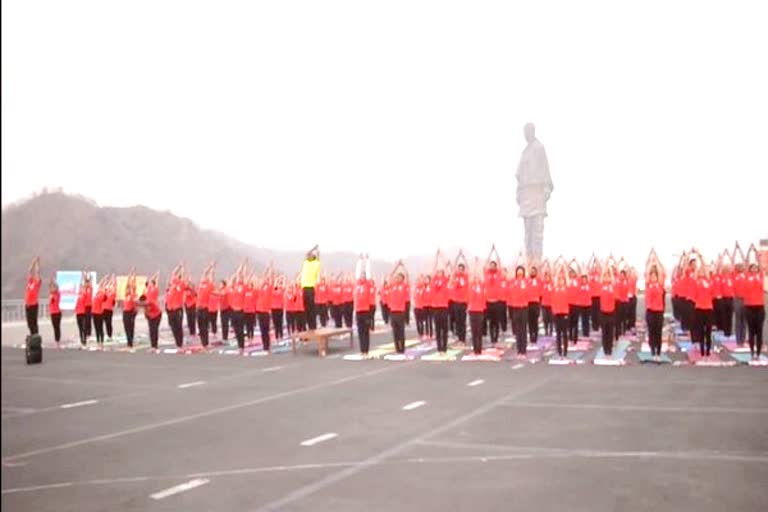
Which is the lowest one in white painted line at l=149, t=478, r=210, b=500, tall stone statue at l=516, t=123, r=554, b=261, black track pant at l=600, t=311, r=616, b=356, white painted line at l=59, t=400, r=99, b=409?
white painted line at l=149, t=478, r=210, b=500

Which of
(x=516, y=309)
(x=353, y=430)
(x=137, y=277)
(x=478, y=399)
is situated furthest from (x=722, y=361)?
(x=137, y=277)

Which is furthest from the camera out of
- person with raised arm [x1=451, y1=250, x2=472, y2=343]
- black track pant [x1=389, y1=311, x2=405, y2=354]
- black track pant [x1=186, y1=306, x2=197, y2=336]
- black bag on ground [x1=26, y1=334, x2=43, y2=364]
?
black track pant [x1=186, y1=306, x2=197, y2=336]

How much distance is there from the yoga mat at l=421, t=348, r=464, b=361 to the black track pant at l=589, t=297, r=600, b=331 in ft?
12.7

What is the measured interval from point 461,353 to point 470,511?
35.6ft

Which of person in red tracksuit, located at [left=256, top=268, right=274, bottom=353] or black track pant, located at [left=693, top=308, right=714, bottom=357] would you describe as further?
person in red tracksuit, located at [left=256, top=268, right=274, bottom=353]

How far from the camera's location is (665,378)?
11.2m

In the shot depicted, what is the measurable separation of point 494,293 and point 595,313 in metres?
3.37

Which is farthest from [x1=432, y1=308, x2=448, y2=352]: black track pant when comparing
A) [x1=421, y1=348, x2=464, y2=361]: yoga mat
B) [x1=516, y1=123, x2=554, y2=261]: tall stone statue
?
[x1=516, y1=123, x2=554, y2=261]: tall stone statue

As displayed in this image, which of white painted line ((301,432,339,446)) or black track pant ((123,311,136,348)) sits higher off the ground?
black track pant ((123,311,136,348))

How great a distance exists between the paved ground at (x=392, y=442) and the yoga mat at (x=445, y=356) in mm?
2533

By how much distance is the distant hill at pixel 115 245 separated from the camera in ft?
7.61

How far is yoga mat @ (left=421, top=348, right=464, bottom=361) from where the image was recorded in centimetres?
1453

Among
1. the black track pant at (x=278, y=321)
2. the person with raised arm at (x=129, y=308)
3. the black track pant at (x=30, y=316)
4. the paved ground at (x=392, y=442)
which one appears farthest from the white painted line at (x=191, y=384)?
the black track pant at (x=278, y=321)

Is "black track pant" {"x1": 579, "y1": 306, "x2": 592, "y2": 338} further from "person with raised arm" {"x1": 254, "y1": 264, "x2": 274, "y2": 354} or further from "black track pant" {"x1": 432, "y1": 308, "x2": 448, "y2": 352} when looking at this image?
"person with raised arm" {"x1": 254, "y1": 264, "x2": 274, "y2": 354}
